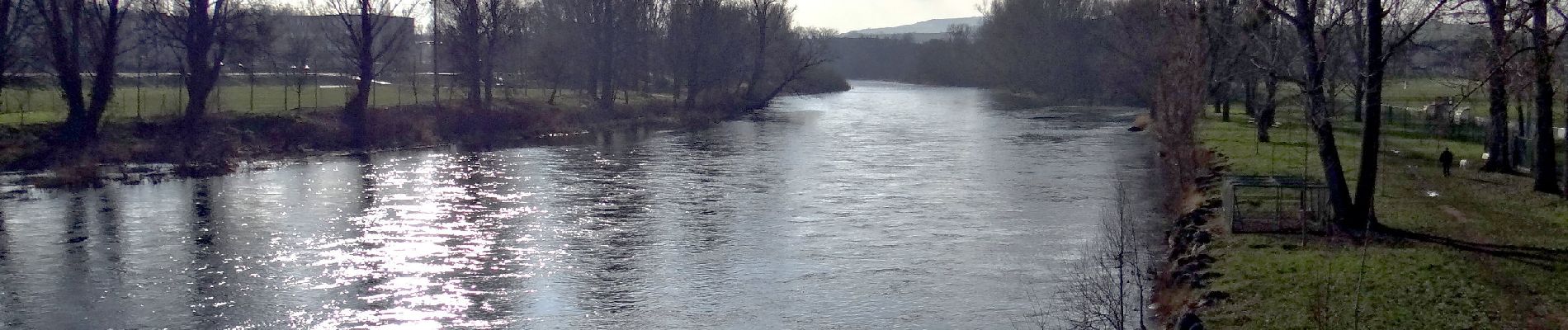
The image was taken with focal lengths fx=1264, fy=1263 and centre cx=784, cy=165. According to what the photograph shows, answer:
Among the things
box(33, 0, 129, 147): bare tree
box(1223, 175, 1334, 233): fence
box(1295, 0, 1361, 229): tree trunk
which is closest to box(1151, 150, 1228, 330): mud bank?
box(1223, 175, 1334, 233): fence

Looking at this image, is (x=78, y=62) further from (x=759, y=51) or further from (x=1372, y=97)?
(x=759, y=51)

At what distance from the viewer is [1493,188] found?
71.4 feet

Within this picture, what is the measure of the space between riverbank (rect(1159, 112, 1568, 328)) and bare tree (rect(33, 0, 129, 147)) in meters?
28.5

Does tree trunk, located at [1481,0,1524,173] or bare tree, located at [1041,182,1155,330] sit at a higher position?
tree trunk, located at [1481,0,1524,173]

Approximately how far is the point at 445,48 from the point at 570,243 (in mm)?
43715

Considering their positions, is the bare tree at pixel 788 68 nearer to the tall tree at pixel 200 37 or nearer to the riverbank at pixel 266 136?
the riverbank at pixel 266 136

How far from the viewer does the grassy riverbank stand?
12156mm

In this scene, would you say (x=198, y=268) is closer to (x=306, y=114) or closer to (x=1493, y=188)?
(x=1493, y=188)

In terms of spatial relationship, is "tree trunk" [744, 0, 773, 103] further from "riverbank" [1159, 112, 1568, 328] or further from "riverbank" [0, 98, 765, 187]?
"riverbank" [1159, 112, 1568, 328]

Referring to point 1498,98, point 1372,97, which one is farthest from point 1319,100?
point 1498,98

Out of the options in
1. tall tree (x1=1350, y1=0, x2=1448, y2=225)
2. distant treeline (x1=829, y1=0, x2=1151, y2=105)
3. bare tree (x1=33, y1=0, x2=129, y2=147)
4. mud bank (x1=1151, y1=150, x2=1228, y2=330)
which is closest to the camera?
mud bank (x1=1151, y1=150, x2=1228, y2=330)

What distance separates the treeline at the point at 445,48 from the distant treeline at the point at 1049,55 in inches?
585

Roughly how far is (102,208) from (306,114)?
57.2 feet

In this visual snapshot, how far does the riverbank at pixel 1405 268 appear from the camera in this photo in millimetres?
12227
